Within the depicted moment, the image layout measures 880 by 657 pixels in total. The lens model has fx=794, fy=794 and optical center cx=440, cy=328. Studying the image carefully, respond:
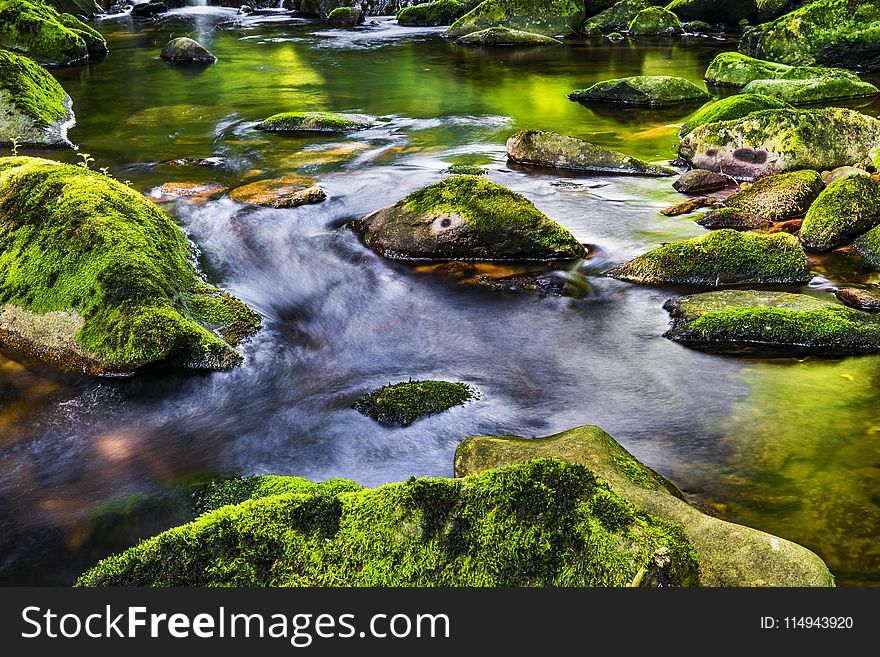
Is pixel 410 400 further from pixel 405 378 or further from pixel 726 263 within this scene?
Answer: pixel 726 263

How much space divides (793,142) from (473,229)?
16.7ft

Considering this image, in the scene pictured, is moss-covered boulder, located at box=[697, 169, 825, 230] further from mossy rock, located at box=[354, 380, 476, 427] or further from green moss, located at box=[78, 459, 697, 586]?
green moss, located at box=[78, 459, 697, 586]

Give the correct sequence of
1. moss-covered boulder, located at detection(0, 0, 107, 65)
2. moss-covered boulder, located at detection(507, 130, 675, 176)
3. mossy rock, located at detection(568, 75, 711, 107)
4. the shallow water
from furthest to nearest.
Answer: moss-covered boulder, located at detection(0, 0, 107, 65) → mossy rock, located at detection(568, 75, 711, 107) → moss-covered boulder, located at detection(507, 130, 675, 176) → the shallow water

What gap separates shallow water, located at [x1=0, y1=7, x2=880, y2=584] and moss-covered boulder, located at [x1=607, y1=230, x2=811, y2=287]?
24 cm

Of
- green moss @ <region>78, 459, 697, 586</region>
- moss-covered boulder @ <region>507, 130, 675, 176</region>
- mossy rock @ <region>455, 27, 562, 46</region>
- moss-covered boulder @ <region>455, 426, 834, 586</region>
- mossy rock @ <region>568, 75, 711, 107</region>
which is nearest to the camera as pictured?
green moss @ <region>78, 459, 697, 586</region>

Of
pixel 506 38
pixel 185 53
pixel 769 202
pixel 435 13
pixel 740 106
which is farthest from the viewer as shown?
pixel 435 13

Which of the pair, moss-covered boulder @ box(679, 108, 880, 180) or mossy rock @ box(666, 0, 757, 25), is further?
mossy rock @ box(666, 0, 757, 25)

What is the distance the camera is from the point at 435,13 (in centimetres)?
2966

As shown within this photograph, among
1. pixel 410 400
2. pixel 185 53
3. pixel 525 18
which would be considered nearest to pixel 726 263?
pixel 410 400

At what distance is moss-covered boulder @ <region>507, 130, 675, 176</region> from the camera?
1142cm

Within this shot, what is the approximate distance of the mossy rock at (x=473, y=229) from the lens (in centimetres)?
816

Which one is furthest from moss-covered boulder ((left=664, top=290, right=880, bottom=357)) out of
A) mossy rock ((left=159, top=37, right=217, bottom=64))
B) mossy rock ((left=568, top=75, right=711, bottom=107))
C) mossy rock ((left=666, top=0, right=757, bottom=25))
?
mossy rock ((left=666, top=0, right=757, bottom=25))

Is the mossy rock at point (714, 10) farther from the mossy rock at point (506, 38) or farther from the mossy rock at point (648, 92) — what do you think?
the mossy rock at point (648, 92)

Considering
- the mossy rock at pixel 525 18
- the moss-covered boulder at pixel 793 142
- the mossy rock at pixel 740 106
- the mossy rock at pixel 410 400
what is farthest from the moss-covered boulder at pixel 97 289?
the mossy rock at pixel 525 18
